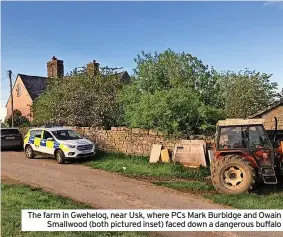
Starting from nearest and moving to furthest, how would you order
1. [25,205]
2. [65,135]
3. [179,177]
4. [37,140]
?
[25,205] < [179,177] < [65,135] < [37,140]

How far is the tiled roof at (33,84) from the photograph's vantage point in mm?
42072

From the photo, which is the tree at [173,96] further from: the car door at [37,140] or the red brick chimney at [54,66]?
the red brick chimney at [54,66]

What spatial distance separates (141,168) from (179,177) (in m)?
1.81

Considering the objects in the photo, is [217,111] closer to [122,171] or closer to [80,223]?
[122,171]

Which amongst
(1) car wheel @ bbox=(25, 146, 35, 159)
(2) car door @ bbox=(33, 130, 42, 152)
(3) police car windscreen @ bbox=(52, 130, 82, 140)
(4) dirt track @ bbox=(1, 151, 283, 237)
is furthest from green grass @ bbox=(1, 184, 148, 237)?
(1) car wheel @ bbox=(25, 146, 35, 159)

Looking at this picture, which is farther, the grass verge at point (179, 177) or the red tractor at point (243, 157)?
the red tractor at point (243, 157)

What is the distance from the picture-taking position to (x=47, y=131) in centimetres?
1755

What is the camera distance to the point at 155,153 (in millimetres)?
15398

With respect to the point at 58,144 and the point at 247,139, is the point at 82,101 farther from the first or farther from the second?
the point at 247,139

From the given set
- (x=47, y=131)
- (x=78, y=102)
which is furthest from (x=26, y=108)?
(x=47, y=131)

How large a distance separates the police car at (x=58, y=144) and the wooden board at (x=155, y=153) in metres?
3.01

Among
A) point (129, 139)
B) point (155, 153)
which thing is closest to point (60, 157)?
point (129, 139)

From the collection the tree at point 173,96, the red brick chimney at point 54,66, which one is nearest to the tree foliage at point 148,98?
the tree at point 173,96

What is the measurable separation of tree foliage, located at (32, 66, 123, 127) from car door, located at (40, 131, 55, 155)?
11.8ft
